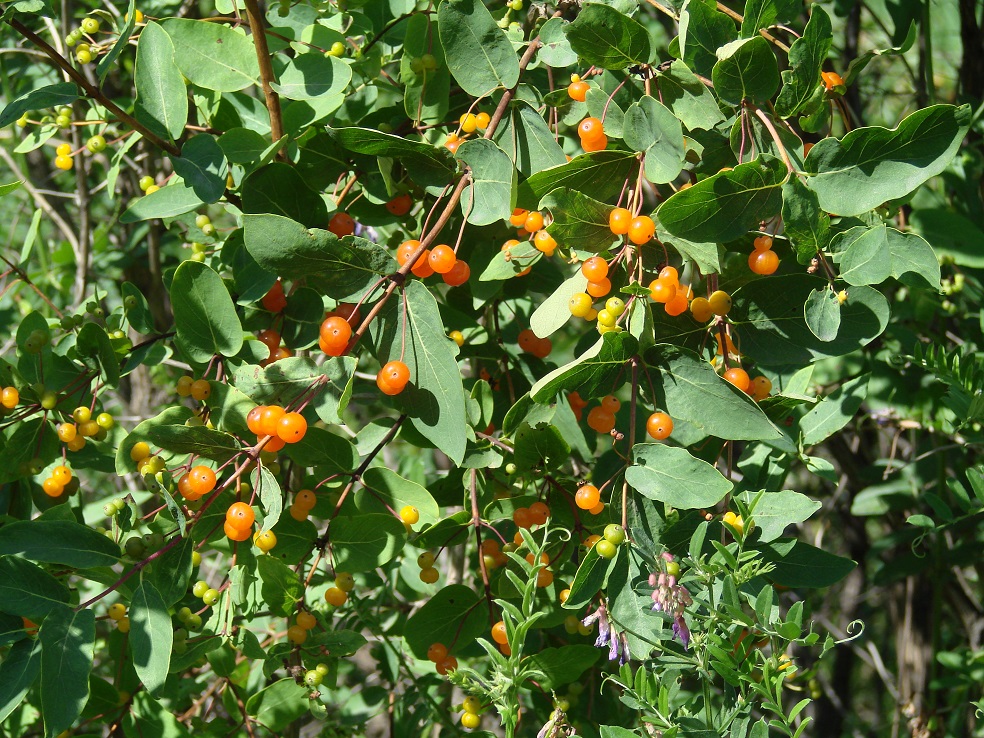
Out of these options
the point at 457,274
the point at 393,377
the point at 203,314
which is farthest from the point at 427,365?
the point at 203,314

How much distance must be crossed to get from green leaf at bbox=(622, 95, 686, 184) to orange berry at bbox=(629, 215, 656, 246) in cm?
7

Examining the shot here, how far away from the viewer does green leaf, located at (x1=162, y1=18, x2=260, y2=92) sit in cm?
144

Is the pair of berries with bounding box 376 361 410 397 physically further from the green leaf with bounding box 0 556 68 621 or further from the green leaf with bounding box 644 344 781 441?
the green leaf with bounding box 0 556 68 621

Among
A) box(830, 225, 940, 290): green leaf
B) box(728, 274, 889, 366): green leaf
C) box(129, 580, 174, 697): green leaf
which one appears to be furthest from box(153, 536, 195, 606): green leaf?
box(830, 225, 940, 290): green leaf

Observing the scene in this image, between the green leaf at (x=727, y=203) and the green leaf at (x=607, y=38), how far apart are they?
258 mm

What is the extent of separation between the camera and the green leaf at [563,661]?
1.33 meters

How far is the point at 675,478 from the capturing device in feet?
3.68

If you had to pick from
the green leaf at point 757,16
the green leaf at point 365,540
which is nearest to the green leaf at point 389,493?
the green leaf at point 365,540

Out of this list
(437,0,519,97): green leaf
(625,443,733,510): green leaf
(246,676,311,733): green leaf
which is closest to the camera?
(625,443,733,510): green leaf

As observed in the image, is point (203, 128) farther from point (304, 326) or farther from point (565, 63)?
point (565, 63)

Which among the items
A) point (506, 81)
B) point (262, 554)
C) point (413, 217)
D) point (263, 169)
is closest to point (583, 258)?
point (506, 81)

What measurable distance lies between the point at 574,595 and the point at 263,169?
2.65 ft

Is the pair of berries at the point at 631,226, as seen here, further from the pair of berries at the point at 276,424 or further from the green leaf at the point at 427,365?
the pair of berries at the point at 276,424

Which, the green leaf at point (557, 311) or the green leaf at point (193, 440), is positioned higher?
the green leaf at point (557, 311)
